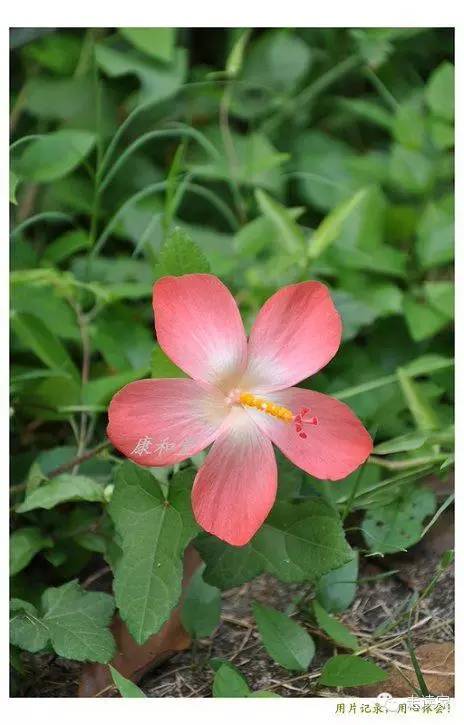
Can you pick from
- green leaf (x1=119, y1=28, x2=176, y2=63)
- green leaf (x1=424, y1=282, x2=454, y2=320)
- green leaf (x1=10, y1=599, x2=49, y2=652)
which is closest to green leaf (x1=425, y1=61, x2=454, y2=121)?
green leaf (x1=424, y1=282, x2=454, y2=320)

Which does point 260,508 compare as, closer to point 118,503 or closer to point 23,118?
point 118,503

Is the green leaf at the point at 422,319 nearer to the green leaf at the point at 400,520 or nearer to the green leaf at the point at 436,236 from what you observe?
the green leaf at the point at 436,236

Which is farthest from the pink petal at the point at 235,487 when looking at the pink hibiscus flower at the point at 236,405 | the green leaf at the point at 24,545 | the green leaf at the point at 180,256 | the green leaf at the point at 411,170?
the green leaf at the point at 411,170

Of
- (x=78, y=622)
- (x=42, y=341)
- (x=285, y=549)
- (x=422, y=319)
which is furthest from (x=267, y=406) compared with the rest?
(x=422, y=319)

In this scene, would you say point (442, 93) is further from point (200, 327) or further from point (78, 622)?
point (78, 622)

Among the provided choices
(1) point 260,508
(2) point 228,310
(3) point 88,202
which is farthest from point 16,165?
(1) point 260,508
